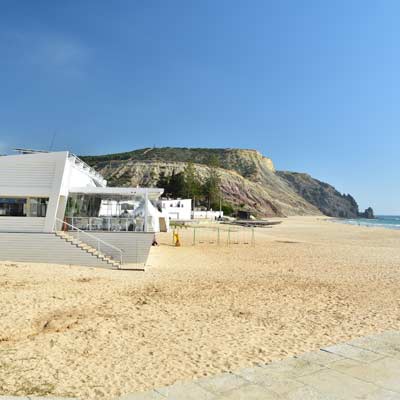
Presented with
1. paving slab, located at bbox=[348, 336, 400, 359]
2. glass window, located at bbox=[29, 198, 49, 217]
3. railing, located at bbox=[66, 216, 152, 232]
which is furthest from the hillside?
paving slab, located at bbox=[348, 336, 400, 359]

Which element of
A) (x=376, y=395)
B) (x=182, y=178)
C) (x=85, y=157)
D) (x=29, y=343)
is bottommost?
(x=29, y=343)

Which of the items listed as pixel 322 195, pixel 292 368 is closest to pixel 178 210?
pixel 292 368

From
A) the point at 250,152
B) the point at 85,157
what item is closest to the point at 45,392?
the point at 85,157

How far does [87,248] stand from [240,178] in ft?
339

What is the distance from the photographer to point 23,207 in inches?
690

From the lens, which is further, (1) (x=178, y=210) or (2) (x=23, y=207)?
(1) (x=178, y=210)

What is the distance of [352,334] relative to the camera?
750 centimetres

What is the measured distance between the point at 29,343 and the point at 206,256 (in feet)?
49.3

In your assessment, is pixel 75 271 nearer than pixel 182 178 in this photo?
Yes

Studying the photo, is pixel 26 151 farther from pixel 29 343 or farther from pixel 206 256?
pixel 29 343

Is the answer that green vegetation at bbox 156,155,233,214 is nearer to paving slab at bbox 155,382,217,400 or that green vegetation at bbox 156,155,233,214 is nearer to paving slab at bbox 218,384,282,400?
paving slab at bbox 155,382,217,400

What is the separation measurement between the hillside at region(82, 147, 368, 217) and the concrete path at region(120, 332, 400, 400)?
91605 millimetres

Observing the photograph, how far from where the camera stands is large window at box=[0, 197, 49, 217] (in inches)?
687

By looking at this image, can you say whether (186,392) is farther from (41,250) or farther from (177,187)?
(177,187)
